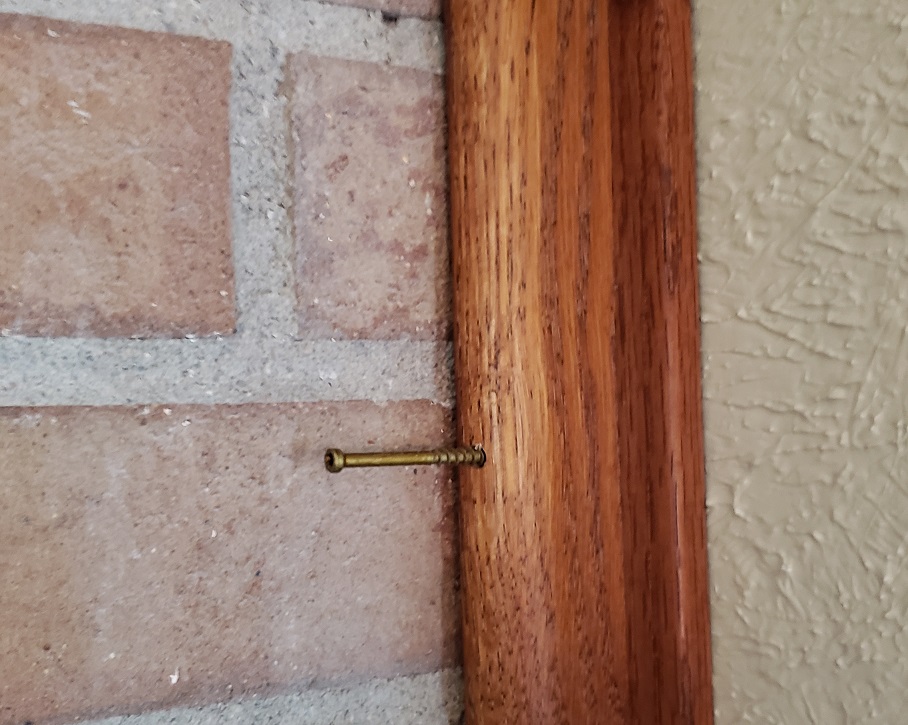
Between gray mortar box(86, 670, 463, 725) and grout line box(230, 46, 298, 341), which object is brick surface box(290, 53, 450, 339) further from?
gray mortar box(86, 670, 463, 725)

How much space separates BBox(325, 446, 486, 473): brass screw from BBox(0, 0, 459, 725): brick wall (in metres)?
0.02

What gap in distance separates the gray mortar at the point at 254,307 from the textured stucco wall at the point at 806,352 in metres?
0.14

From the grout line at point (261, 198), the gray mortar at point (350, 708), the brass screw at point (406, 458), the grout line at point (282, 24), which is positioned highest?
the grout line at point (282, 24)

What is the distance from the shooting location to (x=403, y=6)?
0.33m

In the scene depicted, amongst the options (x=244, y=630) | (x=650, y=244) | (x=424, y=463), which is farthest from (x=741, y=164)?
(x=244, y=630)

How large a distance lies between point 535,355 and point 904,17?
19cm

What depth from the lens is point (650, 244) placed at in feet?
1.05

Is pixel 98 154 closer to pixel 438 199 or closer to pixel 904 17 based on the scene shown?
pixel 438 199

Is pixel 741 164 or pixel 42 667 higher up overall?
pixel 741 164

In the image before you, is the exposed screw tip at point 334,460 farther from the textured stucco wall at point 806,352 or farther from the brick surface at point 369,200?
the textured stucco wall at point 806,352

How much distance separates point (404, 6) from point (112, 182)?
0.15m

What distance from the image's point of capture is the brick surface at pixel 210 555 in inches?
10.8

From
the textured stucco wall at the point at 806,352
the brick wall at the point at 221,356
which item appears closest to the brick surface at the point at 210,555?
the brick wall at the point at 221,356

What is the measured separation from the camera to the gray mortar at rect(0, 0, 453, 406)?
28 cm
